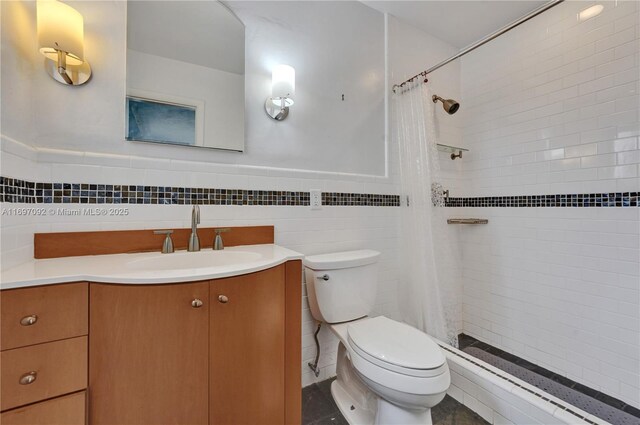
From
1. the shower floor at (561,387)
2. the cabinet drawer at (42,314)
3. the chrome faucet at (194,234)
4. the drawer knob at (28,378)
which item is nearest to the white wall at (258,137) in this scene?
the chrome faucet at (194,234)

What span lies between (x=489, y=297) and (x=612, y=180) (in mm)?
1077

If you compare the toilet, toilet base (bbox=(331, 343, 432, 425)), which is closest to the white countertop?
the toilet

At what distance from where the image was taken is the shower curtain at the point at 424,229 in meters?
1.67

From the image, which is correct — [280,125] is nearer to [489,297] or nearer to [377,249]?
[377,249]

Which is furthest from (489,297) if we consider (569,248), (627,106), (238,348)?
(238,348)

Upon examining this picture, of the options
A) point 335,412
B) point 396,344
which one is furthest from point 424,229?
point 335,412

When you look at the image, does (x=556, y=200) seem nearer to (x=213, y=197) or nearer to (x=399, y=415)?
(x=399, y=415)

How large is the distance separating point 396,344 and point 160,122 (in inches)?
58.0

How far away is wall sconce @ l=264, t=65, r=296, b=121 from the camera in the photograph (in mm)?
1418

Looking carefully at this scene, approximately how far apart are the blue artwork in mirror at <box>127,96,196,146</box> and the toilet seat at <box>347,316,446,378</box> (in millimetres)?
1235

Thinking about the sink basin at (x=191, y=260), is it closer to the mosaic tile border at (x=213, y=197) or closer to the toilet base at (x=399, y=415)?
the mosaic tile border at (x=213, y=197)

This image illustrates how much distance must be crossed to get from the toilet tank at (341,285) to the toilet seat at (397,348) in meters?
0.13

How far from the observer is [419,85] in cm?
172

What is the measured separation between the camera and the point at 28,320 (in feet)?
2.13
